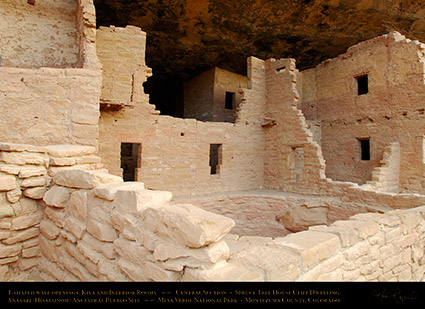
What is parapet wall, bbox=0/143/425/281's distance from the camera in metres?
1.72

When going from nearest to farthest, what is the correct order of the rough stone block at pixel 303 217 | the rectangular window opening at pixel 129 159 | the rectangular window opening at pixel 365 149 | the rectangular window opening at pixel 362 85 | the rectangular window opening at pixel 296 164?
1. the rough stone block at pixel 303 217
2. the rectangular window opening at pixel 296 164
3. the rectangular window opening at pixel 365 149
4. the rectangular window opening at pixel 362 85
5. the rectangular window opening at pixel 129 159

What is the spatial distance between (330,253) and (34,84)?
463 cm

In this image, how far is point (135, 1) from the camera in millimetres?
8344

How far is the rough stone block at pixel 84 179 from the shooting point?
2.59m

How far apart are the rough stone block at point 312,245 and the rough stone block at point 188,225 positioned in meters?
0.70

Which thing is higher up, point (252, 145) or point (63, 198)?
point (252, 145)

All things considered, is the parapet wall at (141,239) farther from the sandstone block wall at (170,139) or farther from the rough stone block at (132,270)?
the sandstone block wall at (170,139)

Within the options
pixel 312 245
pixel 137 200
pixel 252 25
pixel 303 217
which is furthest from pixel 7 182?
pixel 252 25

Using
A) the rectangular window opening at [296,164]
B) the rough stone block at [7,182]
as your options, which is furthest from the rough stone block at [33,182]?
the rectangular window opening at [296,164]

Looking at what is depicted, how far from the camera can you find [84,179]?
2650mm

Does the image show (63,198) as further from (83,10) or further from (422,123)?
(422,123)

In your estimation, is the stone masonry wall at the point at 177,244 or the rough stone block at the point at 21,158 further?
the rough stone block at the point at 21,158

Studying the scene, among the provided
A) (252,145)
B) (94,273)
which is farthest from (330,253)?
(252,145)

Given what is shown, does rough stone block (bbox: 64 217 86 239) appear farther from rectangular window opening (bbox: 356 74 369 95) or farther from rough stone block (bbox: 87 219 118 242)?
rectangular window opening (bbox: 356 74 369 95)
